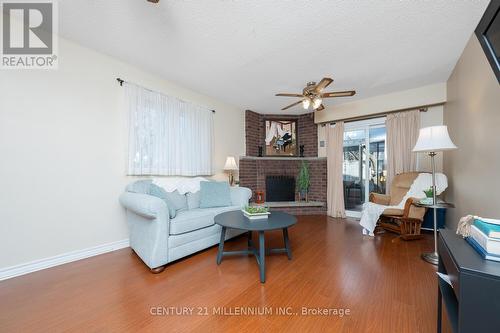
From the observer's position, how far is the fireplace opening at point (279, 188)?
488 cm

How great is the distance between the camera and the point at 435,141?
2166 millimetres

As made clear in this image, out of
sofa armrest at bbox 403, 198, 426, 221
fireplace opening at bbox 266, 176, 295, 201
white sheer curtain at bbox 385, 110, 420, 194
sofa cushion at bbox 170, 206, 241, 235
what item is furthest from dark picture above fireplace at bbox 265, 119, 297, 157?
sofa cushion at bbox 170, 206, 241, 235

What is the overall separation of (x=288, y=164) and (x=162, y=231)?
3.53 m

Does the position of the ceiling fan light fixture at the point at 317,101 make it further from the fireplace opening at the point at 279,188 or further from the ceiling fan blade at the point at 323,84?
the fireplace opening at the point at 279,188

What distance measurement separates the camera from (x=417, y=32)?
206 cm

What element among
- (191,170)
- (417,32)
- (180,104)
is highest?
(417,32)

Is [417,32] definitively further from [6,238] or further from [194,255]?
[6,238]

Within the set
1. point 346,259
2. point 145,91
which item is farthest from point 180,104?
point 346,259

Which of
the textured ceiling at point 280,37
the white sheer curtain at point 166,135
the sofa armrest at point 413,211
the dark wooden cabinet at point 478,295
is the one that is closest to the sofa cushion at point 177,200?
the white sheer curtain at point 166,135

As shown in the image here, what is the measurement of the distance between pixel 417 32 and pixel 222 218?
9.23ft

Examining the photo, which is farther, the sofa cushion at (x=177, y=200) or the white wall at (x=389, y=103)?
the white wall at (x=389, y=103)

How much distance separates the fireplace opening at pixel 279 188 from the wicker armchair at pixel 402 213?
1.78m

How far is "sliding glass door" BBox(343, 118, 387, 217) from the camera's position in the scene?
4.04m

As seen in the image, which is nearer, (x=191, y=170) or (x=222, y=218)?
(x=222, y=218)
